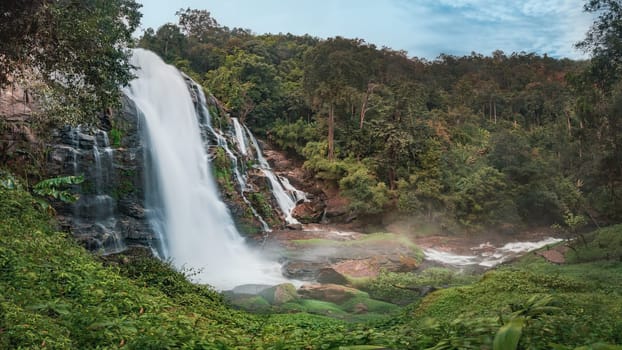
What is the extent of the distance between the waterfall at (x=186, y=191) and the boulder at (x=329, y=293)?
1.95 metres

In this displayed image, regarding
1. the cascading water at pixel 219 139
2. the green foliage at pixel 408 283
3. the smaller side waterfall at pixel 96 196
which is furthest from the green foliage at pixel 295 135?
the green foliage at pixel 408 283

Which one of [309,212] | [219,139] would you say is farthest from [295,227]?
[219,139]

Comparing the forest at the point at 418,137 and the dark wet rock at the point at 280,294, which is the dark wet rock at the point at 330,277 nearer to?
the dark wet rock at the point at 280,294

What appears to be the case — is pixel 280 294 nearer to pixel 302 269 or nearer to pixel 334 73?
pixel 302 269

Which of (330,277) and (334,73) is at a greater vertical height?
(334,73)

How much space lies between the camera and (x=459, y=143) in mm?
30328

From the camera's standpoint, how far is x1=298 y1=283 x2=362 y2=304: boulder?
11.7m

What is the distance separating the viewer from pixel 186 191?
1903 centimetres

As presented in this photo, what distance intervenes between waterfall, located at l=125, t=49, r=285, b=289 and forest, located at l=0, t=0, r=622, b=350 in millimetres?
1880

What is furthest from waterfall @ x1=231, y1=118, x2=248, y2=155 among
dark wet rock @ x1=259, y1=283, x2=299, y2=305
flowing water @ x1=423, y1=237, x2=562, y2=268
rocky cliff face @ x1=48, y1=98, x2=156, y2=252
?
dark wet rock @ x1=259, y1=283, x2=299, y2=305

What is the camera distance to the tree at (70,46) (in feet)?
24.3

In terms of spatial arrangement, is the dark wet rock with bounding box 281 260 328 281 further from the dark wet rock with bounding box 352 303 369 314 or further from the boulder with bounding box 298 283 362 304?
the dark wet rock with bounding box 352 303 369 314

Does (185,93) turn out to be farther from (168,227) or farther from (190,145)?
(168,227)

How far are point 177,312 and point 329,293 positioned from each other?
685 cm
